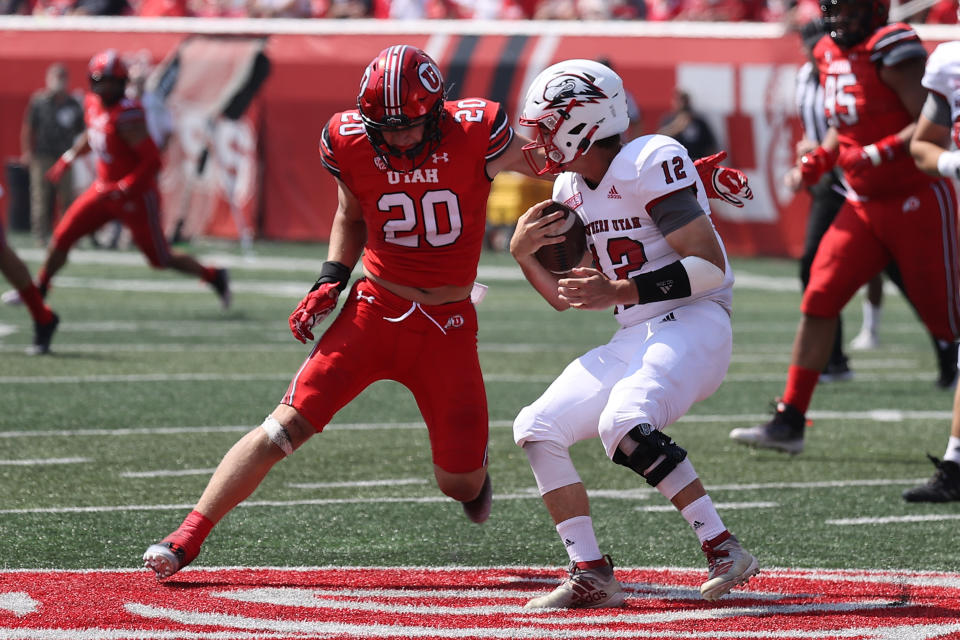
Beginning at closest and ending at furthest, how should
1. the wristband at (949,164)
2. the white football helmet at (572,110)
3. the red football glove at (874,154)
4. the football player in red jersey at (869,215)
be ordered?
the white football helmet at (572,110)
the wristband at (949,164)
the red football glove at (874,154)
the football player in red jersey at (869,215)

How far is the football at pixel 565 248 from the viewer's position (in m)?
4.76

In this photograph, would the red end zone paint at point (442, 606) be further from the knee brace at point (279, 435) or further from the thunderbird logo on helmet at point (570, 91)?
the thunderbird logo on helmet at point (570, 91)

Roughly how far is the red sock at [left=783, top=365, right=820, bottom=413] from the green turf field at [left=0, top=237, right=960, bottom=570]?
0.87ft

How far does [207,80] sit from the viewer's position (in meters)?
18.9

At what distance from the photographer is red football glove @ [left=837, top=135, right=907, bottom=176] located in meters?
6.88

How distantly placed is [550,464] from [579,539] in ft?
0.77

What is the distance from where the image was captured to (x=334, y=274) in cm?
504

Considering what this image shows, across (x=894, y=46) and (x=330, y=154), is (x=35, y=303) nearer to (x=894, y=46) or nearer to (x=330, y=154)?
(x=330, y=154)

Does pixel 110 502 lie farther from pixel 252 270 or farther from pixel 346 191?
pixel 252 270

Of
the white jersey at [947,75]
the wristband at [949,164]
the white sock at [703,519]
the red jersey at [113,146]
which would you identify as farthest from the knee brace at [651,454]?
the red jersey at [113,146]

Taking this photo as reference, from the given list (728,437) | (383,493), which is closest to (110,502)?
(383,493)

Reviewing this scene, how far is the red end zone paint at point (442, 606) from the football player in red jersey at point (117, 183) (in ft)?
22.7

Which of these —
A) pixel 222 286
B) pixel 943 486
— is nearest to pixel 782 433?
pixel 943 486

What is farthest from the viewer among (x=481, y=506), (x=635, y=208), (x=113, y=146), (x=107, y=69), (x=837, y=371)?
(x=113, y=146)
